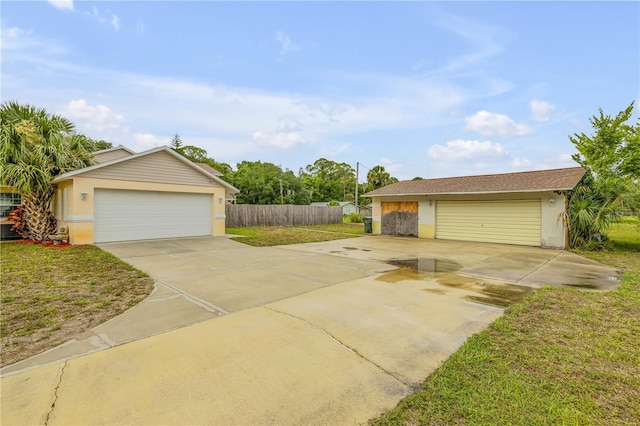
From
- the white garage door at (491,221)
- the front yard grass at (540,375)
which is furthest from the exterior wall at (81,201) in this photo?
the white garage door at (491,221)

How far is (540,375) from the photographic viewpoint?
102 inches

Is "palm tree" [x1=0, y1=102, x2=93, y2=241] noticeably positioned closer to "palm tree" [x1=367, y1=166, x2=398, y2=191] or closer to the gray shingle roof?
the gray shingle roof

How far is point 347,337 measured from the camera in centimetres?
335

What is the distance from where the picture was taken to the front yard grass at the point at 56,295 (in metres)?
3.33

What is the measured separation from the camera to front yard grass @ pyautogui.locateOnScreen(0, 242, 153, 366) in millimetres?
3332

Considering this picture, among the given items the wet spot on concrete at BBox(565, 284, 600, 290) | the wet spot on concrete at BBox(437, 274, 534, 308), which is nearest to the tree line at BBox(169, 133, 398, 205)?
the wet spot on concrete at BBox(437, 274, 534, 308)

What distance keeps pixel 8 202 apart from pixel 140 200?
5.02 meters

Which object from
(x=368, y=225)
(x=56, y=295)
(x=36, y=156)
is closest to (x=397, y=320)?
(x=56, y=295)

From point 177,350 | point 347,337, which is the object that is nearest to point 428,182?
point 347,337

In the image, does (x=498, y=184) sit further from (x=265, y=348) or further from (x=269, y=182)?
(x=269, y=182)

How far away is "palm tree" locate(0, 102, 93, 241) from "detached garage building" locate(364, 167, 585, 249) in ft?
45.2

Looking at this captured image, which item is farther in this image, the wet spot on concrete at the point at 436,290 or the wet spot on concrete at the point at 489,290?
the wet spot on concrete at the point at 436,290

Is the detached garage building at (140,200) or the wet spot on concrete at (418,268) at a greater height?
the detached garage building at (140,200)

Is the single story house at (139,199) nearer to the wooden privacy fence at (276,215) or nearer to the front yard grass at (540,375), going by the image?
the wooden privacy fence at (276,215)
